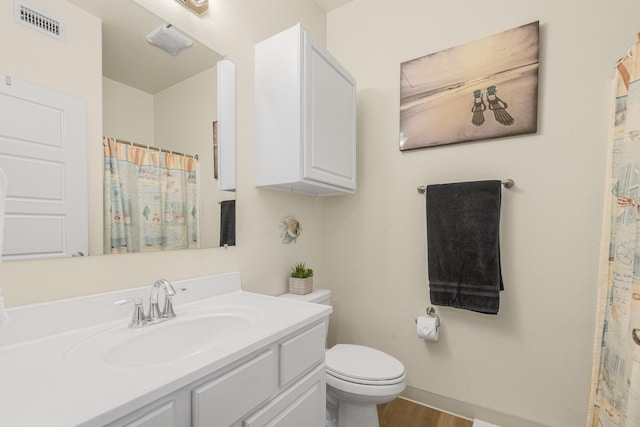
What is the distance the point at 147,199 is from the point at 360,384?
1196 mm

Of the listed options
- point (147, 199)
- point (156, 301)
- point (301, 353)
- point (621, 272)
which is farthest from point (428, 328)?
point (147, 199)

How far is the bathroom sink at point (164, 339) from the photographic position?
0.77m

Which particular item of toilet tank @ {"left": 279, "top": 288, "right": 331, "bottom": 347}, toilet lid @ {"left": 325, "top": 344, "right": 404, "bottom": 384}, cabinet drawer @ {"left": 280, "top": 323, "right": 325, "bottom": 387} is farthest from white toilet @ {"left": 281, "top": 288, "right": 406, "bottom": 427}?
cabinet drawer @ {"left": 280, "top": 323, "right": 325, "bottom": 387}

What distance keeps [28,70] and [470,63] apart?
6.25 feet

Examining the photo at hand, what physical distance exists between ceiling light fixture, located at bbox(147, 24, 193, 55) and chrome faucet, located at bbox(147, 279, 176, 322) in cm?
92

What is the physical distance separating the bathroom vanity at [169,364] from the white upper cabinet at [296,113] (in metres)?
0.61

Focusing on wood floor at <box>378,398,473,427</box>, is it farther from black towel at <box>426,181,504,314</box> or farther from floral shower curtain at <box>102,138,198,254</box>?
floral shower curtain at <box>102,138,198,254</box>

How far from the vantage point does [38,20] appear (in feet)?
2.75

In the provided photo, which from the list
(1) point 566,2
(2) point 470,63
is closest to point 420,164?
(2) point 470,63

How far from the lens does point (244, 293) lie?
1387mm

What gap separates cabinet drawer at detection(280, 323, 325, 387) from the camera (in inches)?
35.8

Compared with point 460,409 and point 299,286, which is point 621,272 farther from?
point 299,286

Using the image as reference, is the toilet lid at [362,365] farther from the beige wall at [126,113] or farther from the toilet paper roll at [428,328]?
the beige wall at [126,113]

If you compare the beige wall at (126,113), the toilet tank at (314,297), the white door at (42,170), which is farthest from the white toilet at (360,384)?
the beige wall at (126,113)
